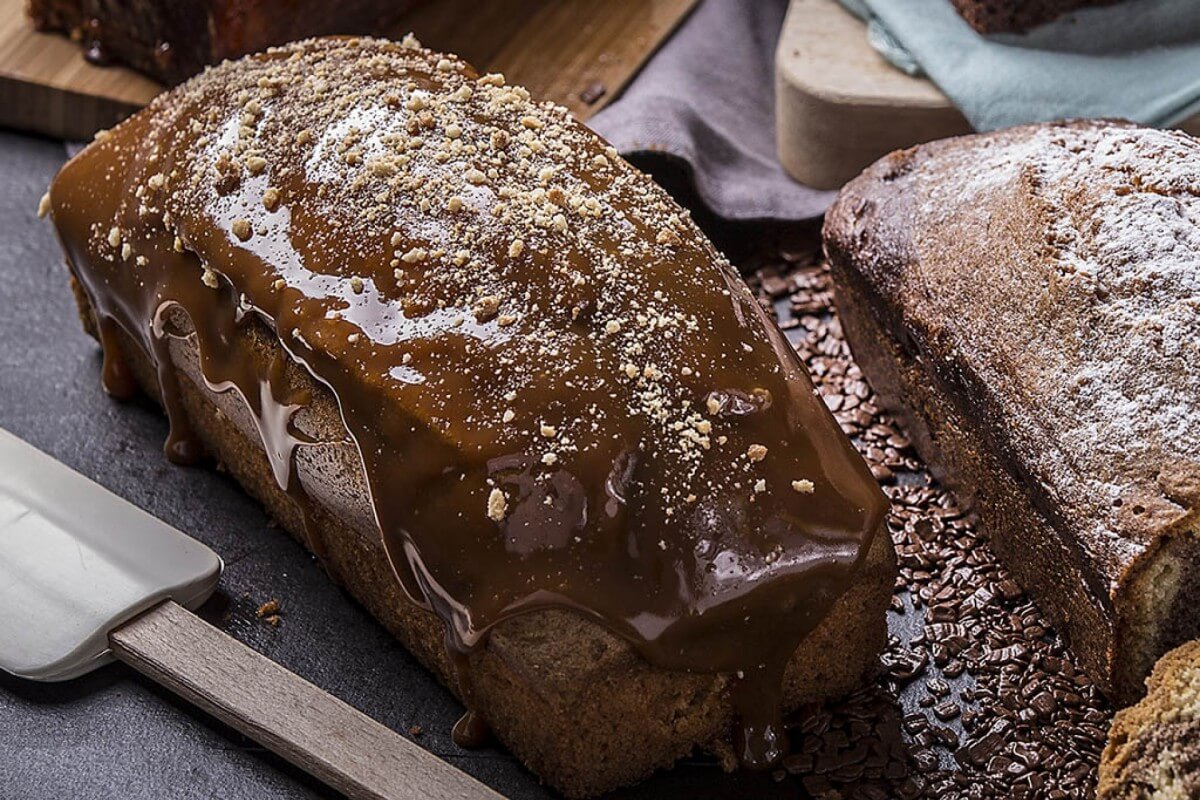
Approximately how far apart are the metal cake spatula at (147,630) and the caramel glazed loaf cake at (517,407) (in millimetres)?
203

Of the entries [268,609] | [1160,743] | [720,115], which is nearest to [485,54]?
[720,115]

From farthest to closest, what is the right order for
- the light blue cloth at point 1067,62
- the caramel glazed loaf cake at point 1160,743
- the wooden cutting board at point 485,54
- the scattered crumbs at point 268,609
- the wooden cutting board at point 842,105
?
the wooden cutting board at point 485,54 < the wooden cutting board at point 842,105 < the light blue cloth at point 1067,62 < the scattered crumbs at point 268,609 < the caramel glazed loaf cake at point 1160,743

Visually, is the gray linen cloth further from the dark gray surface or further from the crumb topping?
the dark gray surface

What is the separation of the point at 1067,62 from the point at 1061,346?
3.90ft

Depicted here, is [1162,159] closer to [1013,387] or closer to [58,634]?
[1013,387]

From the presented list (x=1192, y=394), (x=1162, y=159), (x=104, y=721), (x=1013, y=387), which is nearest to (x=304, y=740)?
(x=104, y=721)

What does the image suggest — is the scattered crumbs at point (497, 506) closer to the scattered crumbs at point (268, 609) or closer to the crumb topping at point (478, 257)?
the crumb topping at point (478, 257)

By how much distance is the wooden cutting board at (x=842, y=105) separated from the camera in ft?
11.5

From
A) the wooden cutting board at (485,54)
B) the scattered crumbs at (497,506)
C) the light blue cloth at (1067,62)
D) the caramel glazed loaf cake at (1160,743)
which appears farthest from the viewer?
the wooden cutting board at (485,54)

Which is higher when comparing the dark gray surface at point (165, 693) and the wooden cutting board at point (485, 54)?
the wooden cutting board at point (485, 54)

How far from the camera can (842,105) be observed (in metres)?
3.52

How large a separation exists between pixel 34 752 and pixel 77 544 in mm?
357

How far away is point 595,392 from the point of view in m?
2.30

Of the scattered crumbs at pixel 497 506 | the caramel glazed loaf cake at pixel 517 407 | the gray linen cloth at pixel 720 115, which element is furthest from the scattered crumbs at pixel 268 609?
the gray linen cloth at pixel 720 115
